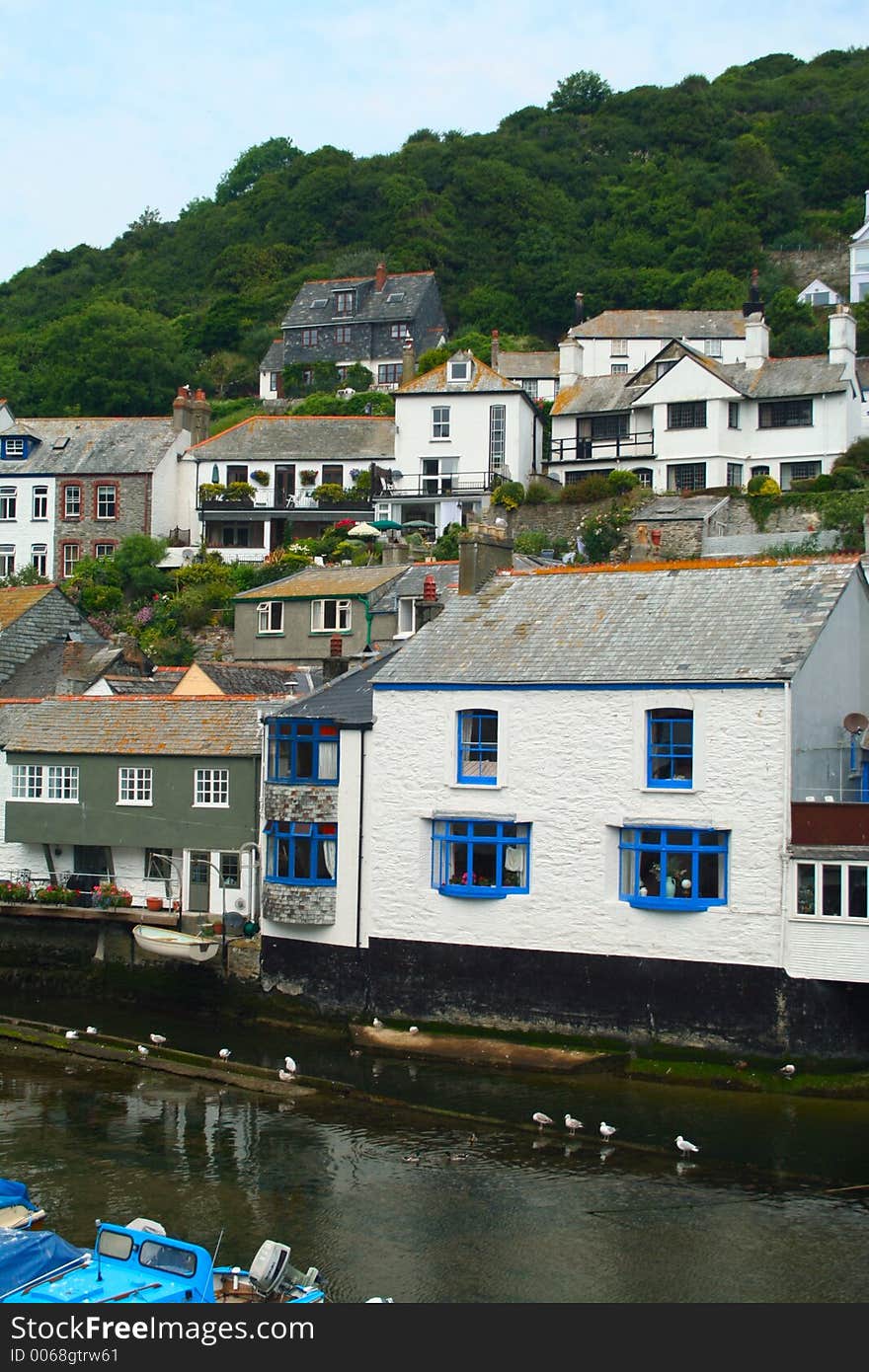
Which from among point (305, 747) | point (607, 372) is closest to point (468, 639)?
point (305, 747)

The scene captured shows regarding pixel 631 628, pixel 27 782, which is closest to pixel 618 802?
pixel 631 628

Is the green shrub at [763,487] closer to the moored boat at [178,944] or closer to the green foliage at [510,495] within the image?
the green foliage at [510,495]

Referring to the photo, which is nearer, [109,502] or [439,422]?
[439,422]

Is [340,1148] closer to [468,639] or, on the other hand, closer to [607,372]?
[468,639]

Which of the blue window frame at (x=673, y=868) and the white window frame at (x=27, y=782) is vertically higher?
the white window frame at (x=27, y=782)

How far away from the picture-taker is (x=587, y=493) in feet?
218

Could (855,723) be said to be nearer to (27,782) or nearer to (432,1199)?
(432,1199)

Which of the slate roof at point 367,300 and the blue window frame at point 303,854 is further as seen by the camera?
the slate roof at point 367,300

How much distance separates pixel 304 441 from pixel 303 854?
139ft

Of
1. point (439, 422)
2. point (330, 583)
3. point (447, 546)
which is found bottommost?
point (330, 583)

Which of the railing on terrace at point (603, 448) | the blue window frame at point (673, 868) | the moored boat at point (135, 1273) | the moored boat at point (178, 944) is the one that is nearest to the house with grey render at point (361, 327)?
the railing on terrace at point (603, 448)

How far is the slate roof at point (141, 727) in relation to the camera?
3881 cm

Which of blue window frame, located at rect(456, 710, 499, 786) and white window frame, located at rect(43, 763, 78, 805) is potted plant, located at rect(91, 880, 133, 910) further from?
blue window frame, located at rect(456, 710, 499, 786)

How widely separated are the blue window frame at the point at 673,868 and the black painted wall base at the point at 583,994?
1234 millimetres
